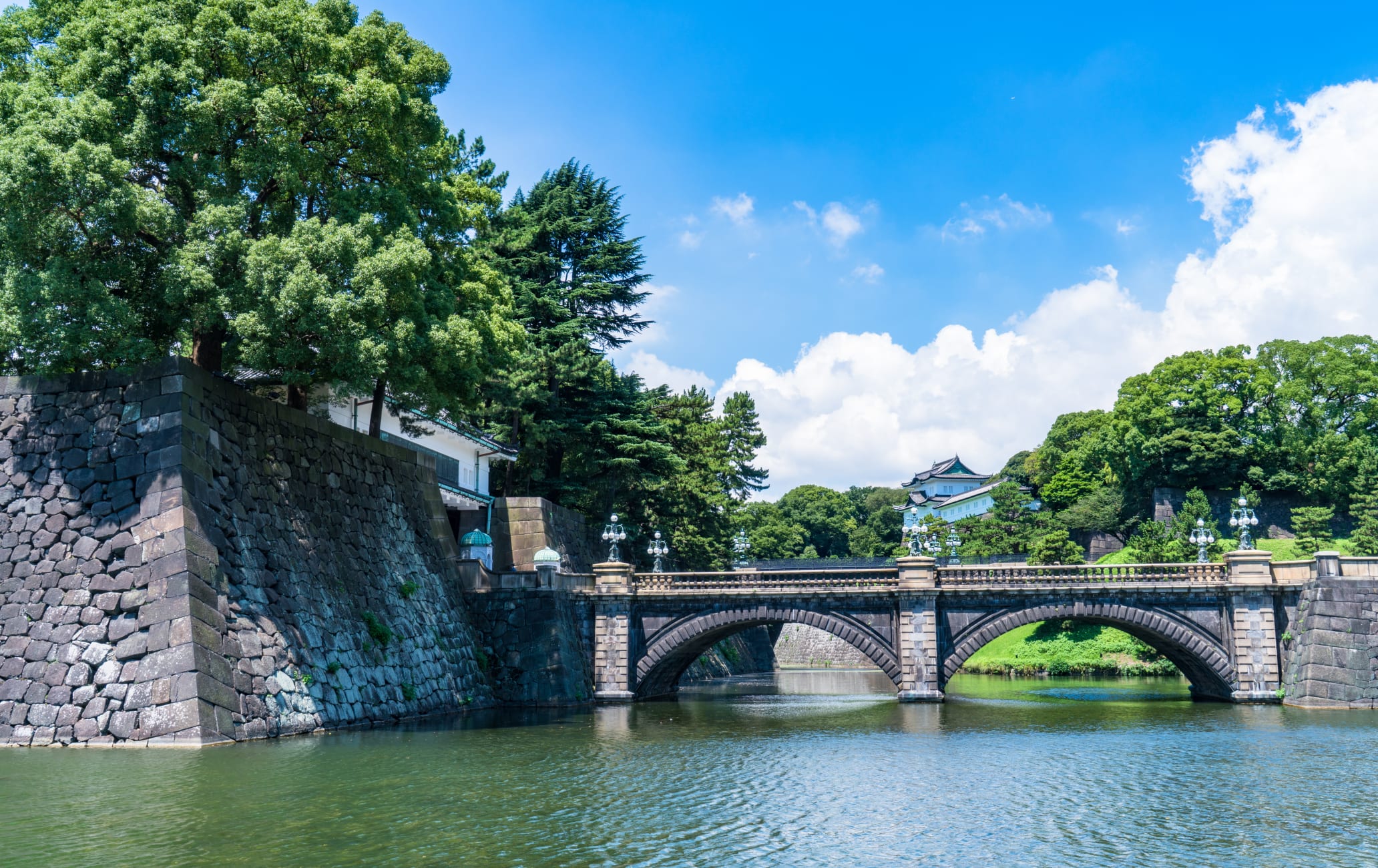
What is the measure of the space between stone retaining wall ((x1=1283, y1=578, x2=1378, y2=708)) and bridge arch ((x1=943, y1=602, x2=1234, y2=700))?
8.34 feet

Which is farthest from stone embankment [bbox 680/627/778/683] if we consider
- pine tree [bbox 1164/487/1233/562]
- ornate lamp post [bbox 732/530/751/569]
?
pine tree [bbox 1164/487/1233/562]

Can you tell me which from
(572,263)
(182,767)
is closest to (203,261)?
(182,767)

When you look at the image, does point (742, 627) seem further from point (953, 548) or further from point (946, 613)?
point (953, 548)

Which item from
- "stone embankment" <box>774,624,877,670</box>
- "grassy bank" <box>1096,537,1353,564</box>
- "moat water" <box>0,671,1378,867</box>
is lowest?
"stone embankment" <box>774,624,877,670</box>

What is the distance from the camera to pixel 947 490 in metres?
138

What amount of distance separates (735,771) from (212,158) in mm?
19406

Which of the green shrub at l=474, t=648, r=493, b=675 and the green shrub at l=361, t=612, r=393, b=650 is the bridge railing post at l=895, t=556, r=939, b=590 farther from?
the green shrub at l=361, t=612, r=393, b=650

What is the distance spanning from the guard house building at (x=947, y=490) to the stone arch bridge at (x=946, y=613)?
79519 millimetres

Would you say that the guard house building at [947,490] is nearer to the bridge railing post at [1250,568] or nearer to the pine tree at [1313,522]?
the pine tree at [1313,522]

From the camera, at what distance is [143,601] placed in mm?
22656

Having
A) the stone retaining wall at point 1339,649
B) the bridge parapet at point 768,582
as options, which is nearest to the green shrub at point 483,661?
the bridge parapet at point 768,582

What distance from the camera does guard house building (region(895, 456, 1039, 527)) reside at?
4727 inches

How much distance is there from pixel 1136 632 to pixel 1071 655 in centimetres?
2297

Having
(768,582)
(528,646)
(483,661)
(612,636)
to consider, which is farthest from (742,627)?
(483,661)
